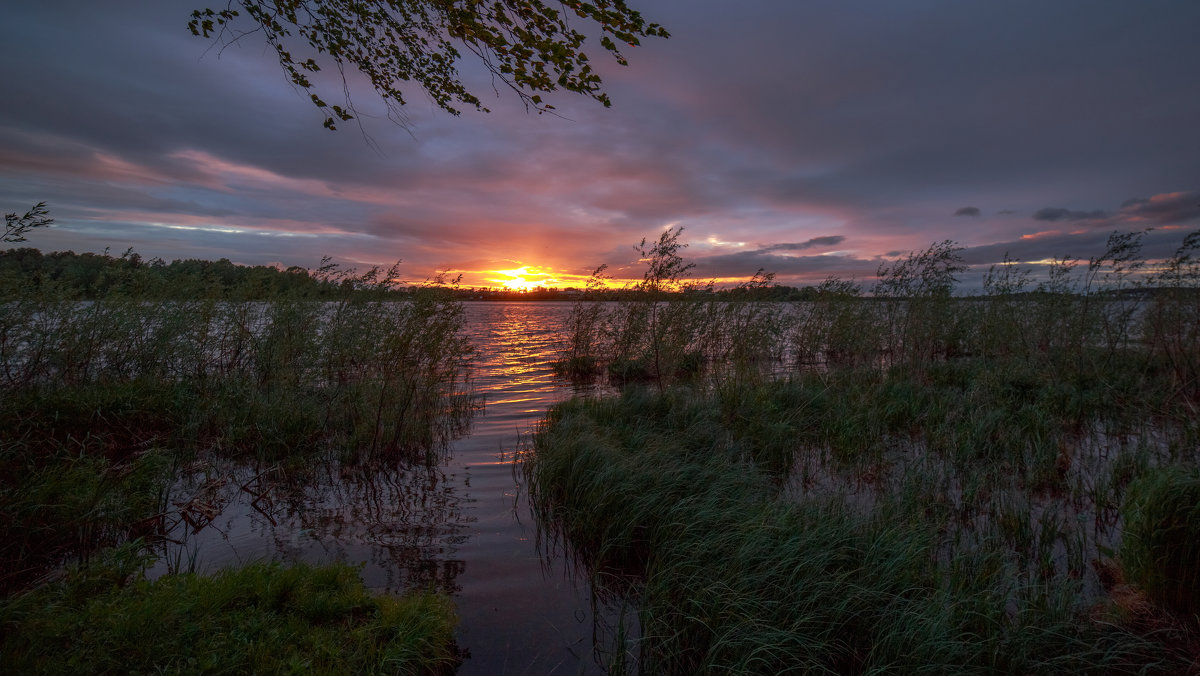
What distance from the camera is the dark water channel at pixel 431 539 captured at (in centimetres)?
401

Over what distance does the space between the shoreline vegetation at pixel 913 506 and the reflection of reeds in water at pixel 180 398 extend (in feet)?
9.80

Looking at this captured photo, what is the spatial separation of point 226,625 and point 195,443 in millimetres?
6057

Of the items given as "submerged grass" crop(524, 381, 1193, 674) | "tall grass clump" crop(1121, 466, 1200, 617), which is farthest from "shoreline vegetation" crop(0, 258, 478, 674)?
"tall grass clump" crop(1121, 466, 1200, 617)

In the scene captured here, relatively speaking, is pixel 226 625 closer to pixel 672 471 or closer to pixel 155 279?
pixel 672 471

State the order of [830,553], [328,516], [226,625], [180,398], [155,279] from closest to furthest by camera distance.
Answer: [226,625], [830,553], [328,516], [180,398], [155,279]

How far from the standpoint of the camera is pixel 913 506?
5496mm

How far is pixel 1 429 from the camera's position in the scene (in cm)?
625

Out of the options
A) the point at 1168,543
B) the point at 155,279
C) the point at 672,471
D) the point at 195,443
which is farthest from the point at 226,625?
the point at 155,279

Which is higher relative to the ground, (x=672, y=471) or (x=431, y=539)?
(x=672, y=471)

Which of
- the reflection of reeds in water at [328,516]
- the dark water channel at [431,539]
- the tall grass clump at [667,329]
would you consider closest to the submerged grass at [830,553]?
the dark water channel at [431,539]

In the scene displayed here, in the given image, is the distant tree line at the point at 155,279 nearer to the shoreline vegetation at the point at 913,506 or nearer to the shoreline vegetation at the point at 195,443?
the shoreline vegetation at the point at 195,443

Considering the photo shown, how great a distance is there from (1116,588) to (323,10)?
10223mm

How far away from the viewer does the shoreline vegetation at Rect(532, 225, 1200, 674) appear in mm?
3322

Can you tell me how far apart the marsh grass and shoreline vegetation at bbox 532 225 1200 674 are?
171cm
